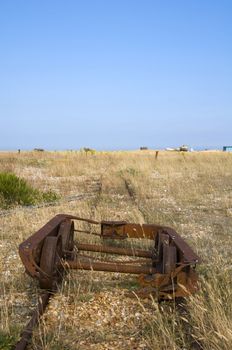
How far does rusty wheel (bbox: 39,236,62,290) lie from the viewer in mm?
4152

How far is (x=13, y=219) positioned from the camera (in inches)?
320

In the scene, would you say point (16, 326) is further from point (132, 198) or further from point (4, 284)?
point (132, 198)

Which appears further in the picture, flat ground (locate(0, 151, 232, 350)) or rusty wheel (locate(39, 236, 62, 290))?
rusty wheel (locate(39, 236, 62, 290))

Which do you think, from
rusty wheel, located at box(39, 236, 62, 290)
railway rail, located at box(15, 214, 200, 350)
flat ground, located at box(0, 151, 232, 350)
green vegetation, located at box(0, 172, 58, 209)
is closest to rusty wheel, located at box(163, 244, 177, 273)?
railway rail, located at box(15, 214, 200, 350)

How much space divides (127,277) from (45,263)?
52.1 inches

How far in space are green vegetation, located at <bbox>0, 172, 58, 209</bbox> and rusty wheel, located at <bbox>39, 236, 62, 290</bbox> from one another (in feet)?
21.4

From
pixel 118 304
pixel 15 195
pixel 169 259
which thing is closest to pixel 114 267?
pixel 118 304

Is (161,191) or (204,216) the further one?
(161,191)

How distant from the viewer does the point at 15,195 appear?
11.3 meters

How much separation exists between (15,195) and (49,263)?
7.43 meters

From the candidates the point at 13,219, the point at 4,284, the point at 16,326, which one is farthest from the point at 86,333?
the point at 13,219

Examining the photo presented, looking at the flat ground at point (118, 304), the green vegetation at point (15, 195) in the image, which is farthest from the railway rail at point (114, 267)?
the green vegetation at point (15, 195)

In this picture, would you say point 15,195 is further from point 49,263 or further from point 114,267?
point 114,267

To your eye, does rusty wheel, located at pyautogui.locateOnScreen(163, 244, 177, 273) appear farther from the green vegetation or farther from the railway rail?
the green vegetation
